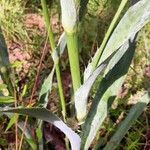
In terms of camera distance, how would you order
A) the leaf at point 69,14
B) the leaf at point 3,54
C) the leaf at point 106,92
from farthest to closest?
the leaf at point 3,54
the leaf at point 106,92
the leaf at point 69,14

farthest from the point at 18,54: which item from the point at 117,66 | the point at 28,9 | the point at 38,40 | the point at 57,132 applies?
the point at 117,66

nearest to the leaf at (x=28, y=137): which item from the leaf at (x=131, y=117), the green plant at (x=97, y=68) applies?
the green plant at (x=97, y=68)

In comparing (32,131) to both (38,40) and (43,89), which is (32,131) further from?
(38,40)

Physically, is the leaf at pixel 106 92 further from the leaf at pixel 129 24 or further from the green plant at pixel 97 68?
the leaf at pixel 129 24

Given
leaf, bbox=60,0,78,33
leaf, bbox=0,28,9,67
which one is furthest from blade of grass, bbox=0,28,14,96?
leaf, bbox=60,0,78,33

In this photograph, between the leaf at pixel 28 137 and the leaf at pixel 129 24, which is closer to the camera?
the leaf at pixel 129 24

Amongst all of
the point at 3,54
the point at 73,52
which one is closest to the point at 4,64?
the point at 3,54

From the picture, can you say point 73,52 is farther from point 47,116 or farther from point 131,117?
point 131,117
